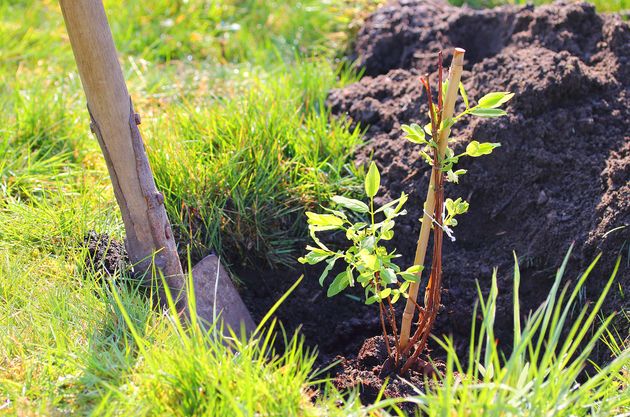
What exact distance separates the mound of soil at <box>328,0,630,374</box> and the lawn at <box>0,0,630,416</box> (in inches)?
5.7

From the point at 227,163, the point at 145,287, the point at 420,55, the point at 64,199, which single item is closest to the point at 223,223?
the point at 227,163

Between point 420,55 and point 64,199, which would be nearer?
point 64,199

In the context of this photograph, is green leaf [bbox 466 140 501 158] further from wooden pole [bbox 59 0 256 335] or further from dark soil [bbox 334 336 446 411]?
wooden pole [bbox 59 0 256 335]

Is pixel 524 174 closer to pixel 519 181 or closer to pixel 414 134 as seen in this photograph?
pixel 519 181

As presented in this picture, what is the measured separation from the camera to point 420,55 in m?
3.73

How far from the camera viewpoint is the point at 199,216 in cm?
293

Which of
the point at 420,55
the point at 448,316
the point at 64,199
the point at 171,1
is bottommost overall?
the point at 448,316

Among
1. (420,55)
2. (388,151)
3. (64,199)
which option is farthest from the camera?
(420,55)

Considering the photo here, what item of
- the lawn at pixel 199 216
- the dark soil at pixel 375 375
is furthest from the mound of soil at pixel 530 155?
the dark soil at pixel 375 375

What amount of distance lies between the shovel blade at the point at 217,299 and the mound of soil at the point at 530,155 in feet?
2.36

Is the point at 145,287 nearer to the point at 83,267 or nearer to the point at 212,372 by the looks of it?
the point at 83,267

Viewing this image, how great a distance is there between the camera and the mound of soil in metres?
2.75

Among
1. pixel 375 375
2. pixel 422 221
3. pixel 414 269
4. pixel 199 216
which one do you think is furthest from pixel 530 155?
pixel 199 216

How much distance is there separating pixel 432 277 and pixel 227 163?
1.12m
